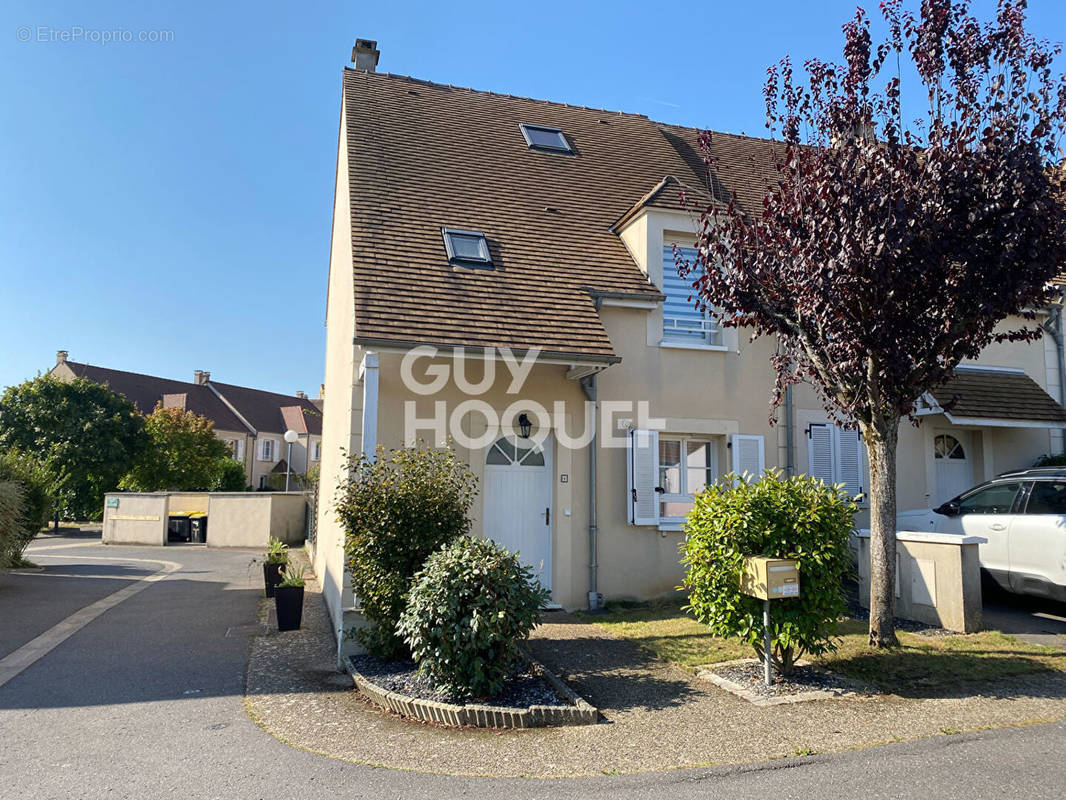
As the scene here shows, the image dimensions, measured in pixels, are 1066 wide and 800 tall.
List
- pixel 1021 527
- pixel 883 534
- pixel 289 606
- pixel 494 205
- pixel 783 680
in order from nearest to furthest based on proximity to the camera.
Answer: pixel 783 680 < pixel 883 534 < pixel 1021 527 < pixel 289 606 < pixel 494 205

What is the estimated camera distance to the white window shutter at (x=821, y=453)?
1058cm

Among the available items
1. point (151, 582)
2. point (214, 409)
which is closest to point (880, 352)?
point (151, 582)

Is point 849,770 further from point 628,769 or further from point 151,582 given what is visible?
point 151,582

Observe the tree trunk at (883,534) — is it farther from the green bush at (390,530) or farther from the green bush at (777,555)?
the green bush at (390,530)

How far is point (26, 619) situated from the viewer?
32.0 ft

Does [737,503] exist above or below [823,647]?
above

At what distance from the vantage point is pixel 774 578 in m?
5.69

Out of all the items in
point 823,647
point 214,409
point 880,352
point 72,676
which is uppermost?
point 214,409

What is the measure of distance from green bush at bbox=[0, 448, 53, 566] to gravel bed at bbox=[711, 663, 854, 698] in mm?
12263

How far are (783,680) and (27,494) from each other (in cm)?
1519

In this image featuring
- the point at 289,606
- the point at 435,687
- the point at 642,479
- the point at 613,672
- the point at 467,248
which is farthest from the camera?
the point at 467,248

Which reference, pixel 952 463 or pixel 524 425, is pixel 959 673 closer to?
pixel 524 425

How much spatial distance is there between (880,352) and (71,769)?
6913mm

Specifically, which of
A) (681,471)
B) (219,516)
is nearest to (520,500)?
(681,471)
